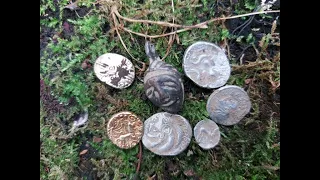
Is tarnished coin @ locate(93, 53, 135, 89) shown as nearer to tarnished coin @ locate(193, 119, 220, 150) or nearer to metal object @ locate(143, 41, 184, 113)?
metal object @ locate(143, 41, 184, 113)

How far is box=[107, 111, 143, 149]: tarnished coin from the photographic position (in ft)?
8.97

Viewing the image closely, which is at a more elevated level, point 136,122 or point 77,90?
point 77,90

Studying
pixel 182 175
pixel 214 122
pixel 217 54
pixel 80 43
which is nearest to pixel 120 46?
pixel 80 43

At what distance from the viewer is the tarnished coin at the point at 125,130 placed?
108 inches

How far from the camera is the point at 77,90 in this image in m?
2.82

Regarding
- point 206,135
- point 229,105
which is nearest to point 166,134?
point 206,135

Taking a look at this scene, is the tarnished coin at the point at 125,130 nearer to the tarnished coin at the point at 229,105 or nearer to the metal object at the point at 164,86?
the metal object at the point at 164,86

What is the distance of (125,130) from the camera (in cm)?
273

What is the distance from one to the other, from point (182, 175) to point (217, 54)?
1.00 m

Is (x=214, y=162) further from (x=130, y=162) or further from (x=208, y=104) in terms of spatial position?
(x=130, y=162)

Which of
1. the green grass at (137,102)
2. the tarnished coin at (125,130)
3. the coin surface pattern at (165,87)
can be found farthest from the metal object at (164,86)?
the tarnished coin at (125,130)

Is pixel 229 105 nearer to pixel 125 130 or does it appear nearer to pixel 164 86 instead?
pixel 164 86

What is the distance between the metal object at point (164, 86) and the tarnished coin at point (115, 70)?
0.48ft
